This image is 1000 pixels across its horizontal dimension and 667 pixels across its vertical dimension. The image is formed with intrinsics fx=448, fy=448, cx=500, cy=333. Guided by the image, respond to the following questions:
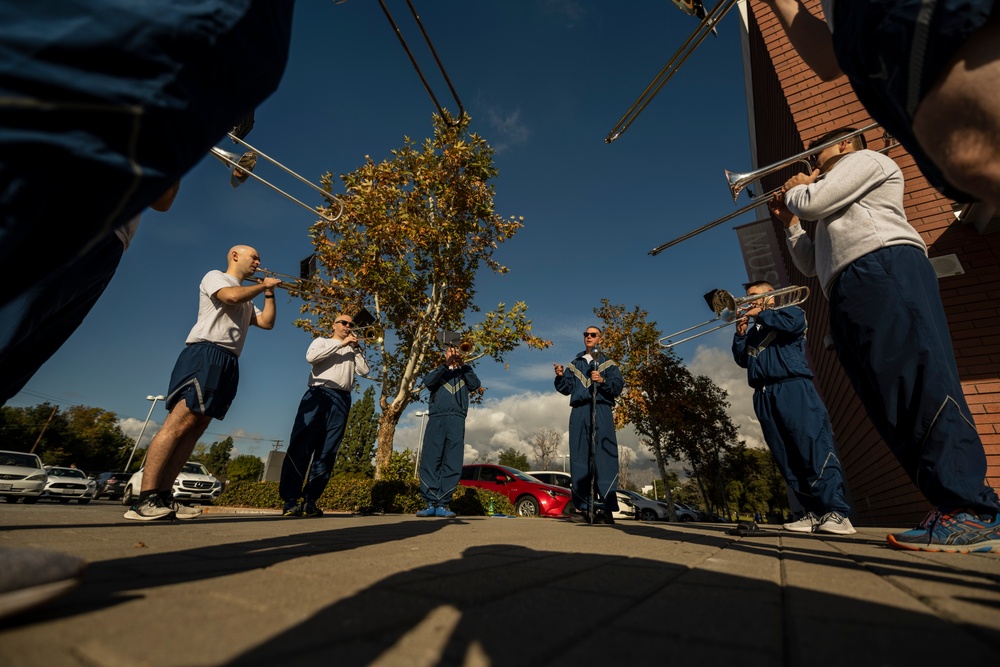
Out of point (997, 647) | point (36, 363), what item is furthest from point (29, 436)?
point (997, 647)

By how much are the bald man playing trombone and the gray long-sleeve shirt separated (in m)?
3.60

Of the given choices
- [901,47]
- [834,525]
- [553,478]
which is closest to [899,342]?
[901,47]

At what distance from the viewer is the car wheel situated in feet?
36.2

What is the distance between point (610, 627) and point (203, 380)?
323cm

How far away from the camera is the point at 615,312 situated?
17.4 meters

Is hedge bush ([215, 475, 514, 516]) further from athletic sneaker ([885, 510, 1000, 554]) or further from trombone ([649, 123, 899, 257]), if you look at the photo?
athletic sneaker ([885, 510, 1000, 554])

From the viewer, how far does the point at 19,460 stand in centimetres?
1333

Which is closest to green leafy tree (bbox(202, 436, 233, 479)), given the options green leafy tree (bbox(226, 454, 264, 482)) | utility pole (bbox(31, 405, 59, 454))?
green leafy tree (bbox(226, 454, 264, 482))

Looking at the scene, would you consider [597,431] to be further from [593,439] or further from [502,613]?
[502,613]

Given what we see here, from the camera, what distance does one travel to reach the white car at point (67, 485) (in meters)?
15.2

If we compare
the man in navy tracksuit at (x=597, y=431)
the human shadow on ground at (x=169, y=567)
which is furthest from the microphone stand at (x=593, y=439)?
the human shadow on ground at (x=169, y=567)

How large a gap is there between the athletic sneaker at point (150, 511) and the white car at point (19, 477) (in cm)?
1475

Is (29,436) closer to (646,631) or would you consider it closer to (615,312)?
(615,312)

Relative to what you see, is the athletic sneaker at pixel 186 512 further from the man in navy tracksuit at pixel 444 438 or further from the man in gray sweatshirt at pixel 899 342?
the man in gray sweatshirt at pixel 899 342
